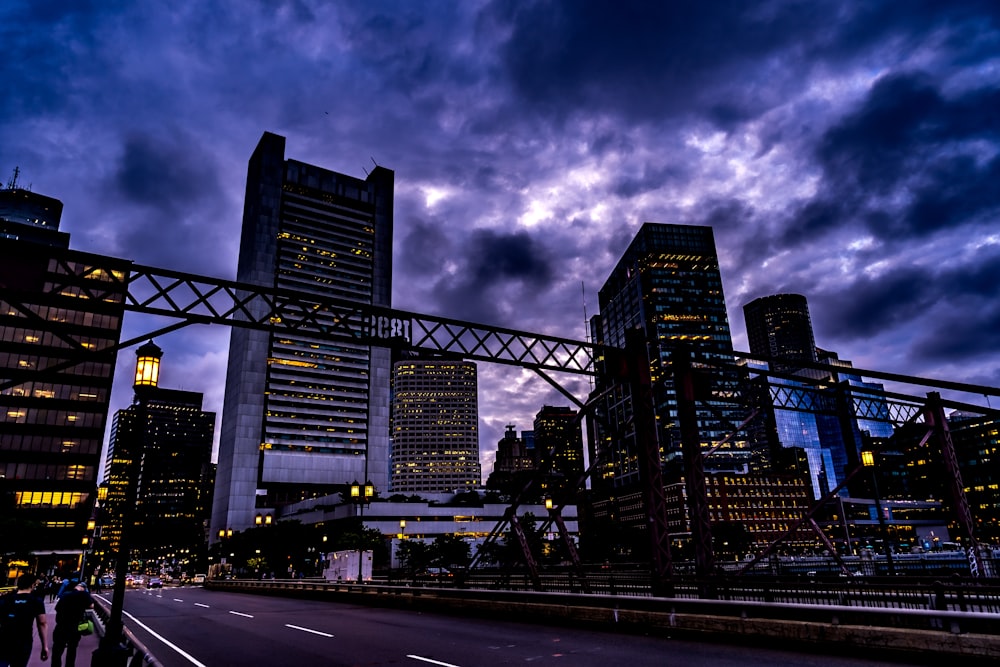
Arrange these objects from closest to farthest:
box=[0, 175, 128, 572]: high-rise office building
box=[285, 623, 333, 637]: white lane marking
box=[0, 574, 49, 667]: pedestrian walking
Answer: box=[0, 574, 49, 667]: pedestrian walking < box=[285, 623, 333, 637]: white lane marking < box=[0, 175, 128, 572]: high-rise office building

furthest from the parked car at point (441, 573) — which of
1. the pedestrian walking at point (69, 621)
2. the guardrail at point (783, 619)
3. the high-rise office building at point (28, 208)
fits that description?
the high-rise office building at point (28, 208)

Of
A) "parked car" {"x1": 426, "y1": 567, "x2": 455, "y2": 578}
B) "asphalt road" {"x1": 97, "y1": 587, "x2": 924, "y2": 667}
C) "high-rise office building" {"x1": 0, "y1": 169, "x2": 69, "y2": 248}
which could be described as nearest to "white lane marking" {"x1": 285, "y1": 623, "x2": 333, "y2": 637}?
"asphalt road" {"x1": 97, "y1": 587, "x2": 924, "y2": 667}

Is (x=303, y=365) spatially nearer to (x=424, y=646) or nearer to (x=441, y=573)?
(x=441, y=573)

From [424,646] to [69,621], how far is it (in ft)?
23.5

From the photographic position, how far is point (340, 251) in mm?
178000

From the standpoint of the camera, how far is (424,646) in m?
13.5

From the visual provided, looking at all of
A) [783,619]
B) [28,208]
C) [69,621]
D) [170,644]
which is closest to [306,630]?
[170,644]

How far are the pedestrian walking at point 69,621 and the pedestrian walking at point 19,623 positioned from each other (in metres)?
2.14

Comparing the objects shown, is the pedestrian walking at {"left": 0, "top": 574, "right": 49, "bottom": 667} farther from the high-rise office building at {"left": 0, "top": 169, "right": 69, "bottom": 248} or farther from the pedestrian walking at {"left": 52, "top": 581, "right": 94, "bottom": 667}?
the high-rise office building at {"left": 0, "top": 169, "right": 69, "bottom": 248}

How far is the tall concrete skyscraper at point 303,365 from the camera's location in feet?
496

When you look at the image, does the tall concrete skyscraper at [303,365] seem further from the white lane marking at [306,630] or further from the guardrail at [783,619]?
the guardrail at [783,619]

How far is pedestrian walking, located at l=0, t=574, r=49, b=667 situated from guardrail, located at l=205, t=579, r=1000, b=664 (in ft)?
42.5

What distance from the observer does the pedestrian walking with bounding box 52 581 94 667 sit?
10102 mm

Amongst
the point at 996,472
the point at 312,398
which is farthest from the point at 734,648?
the point at 996,472
